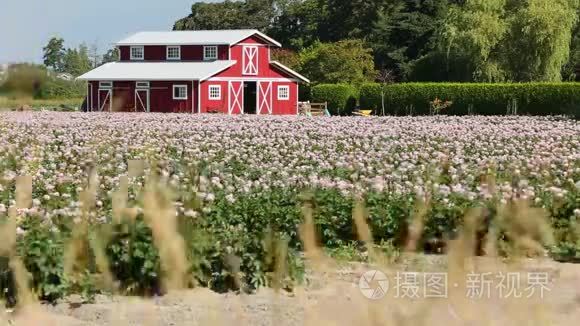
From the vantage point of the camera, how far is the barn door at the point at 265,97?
54.4 m

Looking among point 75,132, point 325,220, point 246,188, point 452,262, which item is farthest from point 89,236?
point 75,132

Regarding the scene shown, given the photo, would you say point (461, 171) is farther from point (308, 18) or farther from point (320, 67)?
point (308, 18)

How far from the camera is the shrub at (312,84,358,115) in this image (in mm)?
54844

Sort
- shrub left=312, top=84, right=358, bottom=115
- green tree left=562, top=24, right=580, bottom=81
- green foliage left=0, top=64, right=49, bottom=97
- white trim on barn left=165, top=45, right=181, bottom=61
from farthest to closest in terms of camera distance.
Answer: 1. green tree left=562, top=24, right=580, bottom=81
2. white trim on barn left=165, top=45, right=181, bottom=61
3. shrub left=312, top=84, right=358, bottom=115
4. green foliage left=0, top=64, right=49, bottom=97

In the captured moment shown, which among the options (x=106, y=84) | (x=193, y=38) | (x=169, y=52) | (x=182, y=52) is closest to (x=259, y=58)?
(x=193, y=38)

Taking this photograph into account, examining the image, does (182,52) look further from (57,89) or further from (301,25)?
(57,89)

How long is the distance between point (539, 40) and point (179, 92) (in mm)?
19322

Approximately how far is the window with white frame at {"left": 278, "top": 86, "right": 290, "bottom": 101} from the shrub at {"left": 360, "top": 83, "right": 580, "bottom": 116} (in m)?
4.71

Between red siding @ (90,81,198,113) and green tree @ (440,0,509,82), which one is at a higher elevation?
green tree @ (440,0,509,82)

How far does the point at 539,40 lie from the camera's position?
51.6m

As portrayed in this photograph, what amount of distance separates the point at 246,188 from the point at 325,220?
136 cm

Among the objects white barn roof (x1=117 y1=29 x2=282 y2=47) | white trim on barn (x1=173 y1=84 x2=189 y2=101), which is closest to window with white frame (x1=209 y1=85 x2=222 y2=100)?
white trim on barn (x1=173 y1=84 x2=189 y2=101)

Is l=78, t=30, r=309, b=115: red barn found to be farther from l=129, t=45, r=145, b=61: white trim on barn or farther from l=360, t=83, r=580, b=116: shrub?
l=360, t=83, r=580, b=116: shrub

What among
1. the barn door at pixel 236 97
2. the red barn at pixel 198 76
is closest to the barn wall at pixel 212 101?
the red barn at pixel 198 76
